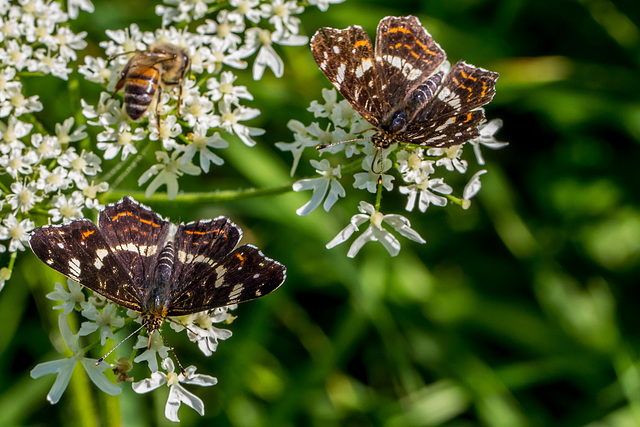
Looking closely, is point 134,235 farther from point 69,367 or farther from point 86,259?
point 69,367

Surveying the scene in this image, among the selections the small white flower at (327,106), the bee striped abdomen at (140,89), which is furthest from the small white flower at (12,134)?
the small white flower at (327,106)

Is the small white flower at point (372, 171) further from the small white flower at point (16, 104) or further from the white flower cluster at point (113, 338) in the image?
the small white flower at point (16, 104)


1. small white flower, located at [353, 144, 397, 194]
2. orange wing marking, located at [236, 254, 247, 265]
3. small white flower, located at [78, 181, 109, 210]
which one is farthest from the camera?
small white flower, located at [78, 181, 109, 210]

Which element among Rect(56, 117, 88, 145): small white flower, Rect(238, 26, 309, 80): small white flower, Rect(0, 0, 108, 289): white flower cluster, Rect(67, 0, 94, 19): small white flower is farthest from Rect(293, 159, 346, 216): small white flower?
Rect(67, 0, 94, 19): small white flower

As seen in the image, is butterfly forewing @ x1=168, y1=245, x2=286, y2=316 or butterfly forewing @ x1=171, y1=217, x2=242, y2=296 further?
butterfly forewing @ x1=171, y1=217, x2=242, y2=296

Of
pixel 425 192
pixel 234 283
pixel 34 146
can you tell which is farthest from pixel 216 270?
pixel 34 146

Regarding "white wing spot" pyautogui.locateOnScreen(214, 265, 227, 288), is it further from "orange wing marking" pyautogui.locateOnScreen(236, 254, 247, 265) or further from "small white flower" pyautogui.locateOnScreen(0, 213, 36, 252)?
"small white flower" pyautogui.locateOnScreen(0, 213, 36, 252)
